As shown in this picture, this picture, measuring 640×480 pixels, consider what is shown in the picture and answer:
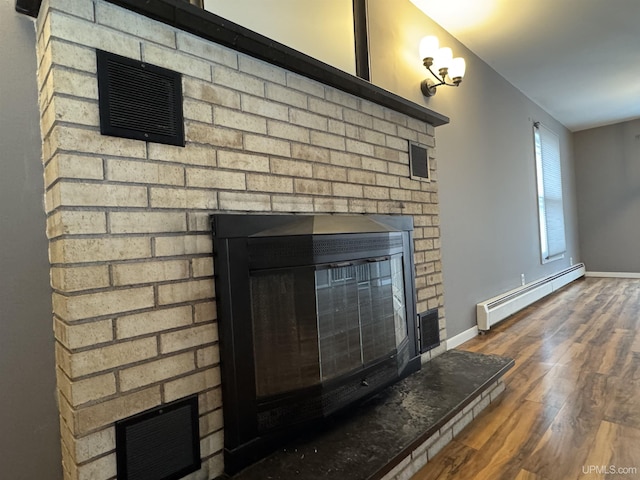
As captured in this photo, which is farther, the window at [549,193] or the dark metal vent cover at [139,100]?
the window at [549,193]

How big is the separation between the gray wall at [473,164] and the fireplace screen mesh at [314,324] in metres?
1.33

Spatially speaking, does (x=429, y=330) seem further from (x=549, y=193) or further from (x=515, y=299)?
(x=549, y=193)

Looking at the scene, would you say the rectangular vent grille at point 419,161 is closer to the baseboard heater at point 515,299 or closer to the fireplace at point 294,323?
the fireplace at point 294,323

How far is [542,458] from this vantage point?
5.00 ft

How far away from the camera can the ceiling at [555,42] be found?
9.11 ft

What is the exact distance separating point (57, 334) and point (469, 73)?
372 centimetres

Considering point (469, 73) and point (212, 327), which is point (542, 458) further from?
point (469, 73)

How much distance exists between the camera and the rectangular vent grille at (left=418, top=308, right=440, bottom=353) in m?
2.25

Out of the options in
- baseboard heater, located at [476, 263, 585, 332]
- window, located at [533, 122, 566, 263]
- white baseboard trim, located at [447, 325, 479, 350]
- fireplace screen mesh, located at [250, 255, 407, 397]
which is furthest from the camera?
window, located at [533, 122, 566, 263]

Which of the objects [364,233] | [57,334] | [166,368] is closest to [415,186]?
[364,233]

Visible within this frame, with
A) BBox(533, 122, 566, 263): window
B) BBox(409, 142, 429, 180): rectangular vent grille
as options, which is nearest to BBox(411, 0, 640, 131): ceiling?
BBox(533, 122, 566, 263): window

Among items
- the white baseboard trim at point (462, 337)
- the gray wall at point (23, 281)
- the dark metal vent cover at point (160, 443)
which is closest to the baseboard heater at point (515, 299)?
the white baseboard trim at point (462, 337)

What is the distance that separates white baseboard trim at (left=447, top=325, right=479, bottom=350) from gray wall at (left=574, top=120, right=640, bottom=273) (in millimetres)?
4896

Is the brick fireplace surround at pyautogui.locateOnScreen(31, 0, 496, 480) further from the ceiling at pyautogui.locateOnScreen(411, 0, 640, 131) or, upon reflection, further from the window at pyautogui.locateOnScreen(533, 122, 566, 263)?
the window at pyautogui.locateOnScreen(533, 122, 566, 263)
